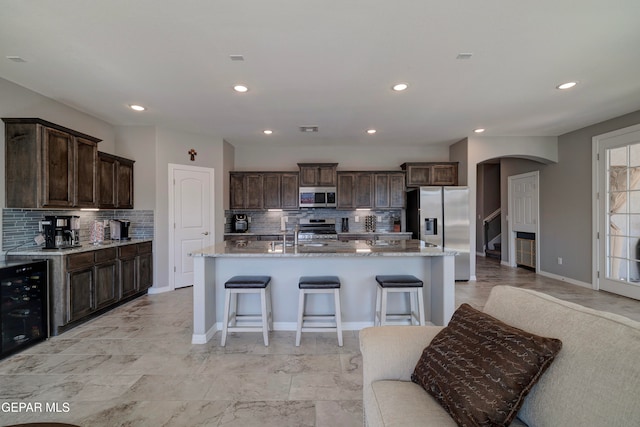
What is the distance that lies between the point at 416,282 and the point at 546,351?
1.79 meters

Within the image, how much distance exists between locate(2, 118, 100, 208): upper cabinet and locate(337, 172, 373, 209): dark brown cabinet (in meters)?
4.27

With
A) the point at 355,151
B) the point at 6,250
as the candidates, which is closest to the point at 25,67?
the point at 6,250

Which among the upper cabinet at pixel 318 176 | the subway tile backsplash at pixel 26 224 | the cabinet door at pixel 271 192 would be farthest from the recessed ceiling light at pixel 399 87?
the subway tile backsplash at pixel 26 224

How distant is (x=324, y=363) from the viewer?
2.49m

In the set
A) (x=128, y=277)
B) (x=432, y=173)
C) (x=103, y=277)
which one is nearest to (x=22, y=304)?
(x=103, y=277)

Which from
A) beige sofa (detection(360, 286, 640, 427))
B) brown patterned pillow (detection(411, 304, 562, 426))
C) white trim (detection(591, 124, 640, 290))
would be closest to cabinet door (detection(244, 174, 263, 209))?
beige sofa (detection(360, 286, 640, 427))

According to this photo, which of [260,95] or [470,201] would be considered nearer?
[260,95]

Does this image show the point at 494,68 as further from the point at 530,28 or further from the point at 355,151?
the point at 355,151

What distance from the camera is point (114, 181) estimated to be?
4.34 m

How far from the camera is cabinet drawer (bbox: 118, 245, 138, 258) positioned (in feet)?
13.0

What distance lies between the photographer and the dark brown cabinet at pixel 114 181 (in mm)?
4077

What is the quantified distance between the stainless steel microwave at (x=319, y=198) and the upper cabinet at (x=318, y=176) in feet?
0.30

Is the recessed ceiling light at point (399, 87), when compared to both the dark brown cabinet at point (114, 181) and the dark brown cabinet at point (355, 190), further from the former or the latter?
the dark brown cabinet at point (114, 181)

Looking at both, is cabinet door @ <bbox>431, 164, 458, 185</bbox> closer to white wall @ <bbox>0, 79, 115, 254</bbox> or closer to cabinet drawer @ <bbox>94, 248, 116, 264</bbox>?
cabinet drawer @ <bbox>94, 248, 116, 264</bbox>
